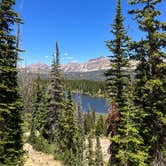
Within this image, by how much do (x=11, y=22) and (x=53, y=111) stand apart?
29778mm

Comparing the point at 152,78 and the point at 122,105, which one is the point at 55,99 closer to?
the point at 122,105

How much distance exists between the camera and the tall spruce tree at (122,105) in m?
18.8

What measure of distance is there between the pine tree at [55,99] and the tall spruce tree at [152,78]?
28.6 meters

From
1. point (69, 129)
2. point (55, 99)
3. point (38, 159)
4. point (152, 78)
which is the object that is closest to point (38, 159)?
point (38, 159)

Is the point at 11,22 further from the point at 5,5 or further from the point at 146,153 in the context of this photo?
the point at 146,153

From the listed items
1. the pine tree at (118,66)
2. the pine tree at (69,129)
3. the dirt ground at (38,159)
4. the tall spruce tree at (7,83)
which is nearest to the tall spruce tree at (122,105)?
the pine tree at (118,66)

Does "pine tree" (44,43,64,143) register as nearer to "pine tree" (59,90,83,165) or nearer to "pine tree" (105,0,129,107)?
"pine tree" (59,90,83,165)

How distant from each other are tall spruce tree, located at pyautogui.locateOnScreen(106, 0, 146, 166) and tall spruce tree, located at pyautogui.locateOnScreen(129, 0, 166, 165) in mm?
812

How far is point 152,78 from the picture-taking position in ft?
58.9

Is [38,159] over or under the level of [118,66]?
under

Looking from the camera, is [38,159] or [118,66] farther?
[38,159]

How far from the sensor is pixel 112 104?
20734mm

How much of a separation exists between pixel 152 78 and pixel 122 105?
3.76 m

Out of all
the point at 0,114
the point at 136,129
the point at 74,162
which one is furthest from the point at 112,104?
the point at 74,162
